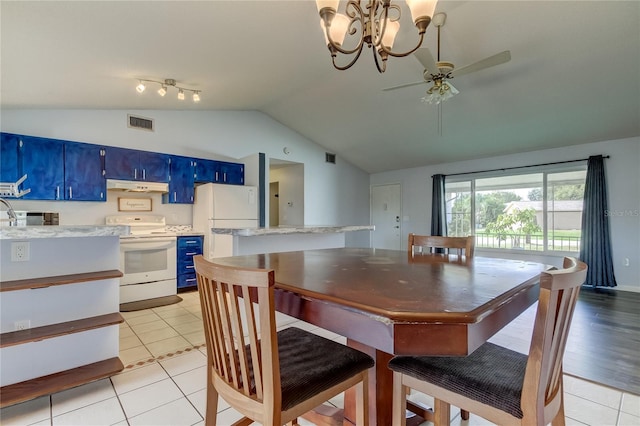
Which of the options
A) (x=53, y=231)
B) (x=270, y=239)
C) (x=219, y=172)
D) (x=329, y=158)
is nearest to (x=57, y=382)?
(x=53, y=231)

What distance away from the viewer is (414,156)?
20.9 feet

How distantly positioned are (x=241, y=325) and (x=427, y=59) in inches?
106

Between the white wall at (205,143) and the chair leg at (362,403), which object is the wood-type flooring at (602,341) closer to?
the chair leg at (362,403)

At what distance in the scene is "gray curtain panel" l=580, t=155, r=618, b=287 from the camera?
460 centimetres

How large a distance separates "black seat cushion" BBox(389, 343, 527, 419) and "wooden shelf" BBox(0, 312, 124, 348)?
1798 mm

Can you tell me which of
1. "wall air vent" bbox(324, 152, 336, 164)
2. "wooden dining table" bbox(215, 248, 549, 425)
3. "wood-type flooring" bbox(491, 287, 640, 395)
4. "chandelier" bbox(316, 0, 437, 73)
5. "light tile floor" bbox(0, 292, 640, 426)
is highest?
"wall air vent" bbox(324, 152, 336, 164)

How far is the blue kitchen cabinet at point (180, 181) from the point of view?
4.61 meters

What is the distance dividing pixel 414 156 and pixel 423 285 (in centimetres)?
575

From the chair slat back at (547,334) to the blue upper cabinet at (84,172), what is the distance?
4.70 m

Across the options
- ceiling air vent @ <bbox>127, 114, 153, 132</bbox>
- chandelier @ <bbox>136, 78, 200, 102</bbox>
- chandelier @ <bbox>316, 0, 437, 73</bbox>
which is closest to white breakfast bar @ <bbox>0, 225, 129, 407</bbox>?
chandelier @ <bbox>316, 0, 437, 73</bbox>

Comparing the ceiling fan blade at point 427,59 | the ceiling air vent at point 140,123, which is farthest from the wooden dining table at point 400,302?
the ceiling air vent at point 140,123

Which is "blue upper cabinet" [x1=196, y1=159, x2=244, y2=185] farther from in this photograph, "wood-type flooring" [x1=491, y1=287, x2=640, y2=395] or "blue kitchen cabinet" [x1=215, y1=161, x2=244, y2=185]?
"wood-type flooring" [x1=491, y1=287, x2=640, y2=395]

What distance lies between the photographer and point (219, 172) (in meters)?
5.11

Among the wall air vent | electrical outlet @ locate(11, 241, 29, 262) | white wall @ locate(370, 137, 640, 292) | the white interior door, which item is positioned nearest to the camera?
electrical outlet @ locate(11, 241, 29, 262)
